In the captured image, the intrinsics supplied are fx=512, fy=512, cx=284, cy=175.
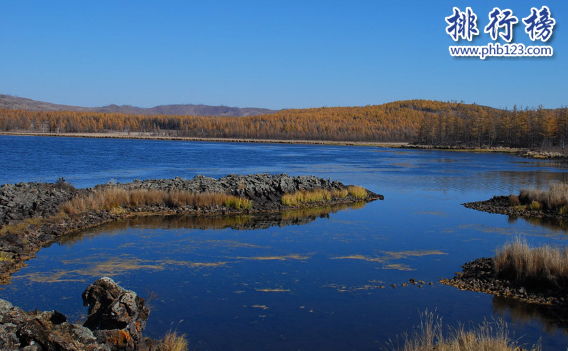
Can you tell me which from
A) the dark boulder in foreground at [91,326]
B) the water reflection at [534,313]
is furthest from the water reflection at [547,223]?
the dark boulder in foreground at [91,326]

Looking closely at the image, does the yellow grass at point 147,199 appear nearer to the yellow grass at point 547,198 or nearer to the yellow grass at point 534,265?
the yellow grass at point 534,265

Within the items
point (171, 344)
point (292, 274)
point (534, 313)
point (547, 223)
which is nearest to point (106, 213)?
point (292, 274)

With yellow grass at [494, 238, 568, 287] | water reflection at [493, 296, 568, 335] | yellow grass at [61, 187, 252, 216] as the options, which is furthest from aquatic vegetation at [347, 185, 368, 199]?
water reflection at [493, 296, 568, 335]

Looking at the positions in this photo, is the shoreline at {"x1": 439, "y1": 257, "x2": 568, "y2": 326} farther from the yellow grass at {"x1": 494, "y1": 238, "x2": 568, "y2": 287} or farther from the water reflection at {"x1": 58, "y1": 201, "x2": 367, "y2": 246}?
the water reflection at {"x1": 58, "y1": 201, "x2": 367, "y2": 246}

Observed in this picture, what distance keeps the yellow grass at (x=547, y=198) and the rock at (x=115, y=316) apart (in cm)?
2198

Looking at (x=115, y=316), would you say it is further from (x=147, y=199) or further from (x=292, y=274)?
(x=147, y=199)

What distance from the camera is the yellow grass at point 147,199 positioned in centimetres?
2248

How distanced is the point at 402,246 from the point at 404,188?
63.8 ft

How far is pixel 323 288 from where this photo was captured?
42.5 feet

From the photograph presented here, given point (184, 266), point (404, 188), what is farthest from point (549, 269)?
point (404, 188)

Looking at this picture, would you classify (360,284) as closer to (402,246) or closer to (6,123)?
(402,246)

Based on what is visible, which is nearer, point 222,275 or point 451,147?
point 222,275

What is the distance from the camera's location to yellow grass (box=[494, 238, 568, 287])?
12.4 m

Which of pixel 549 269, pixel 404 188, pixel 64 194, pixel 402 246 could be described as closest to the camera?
pixel 549 269
